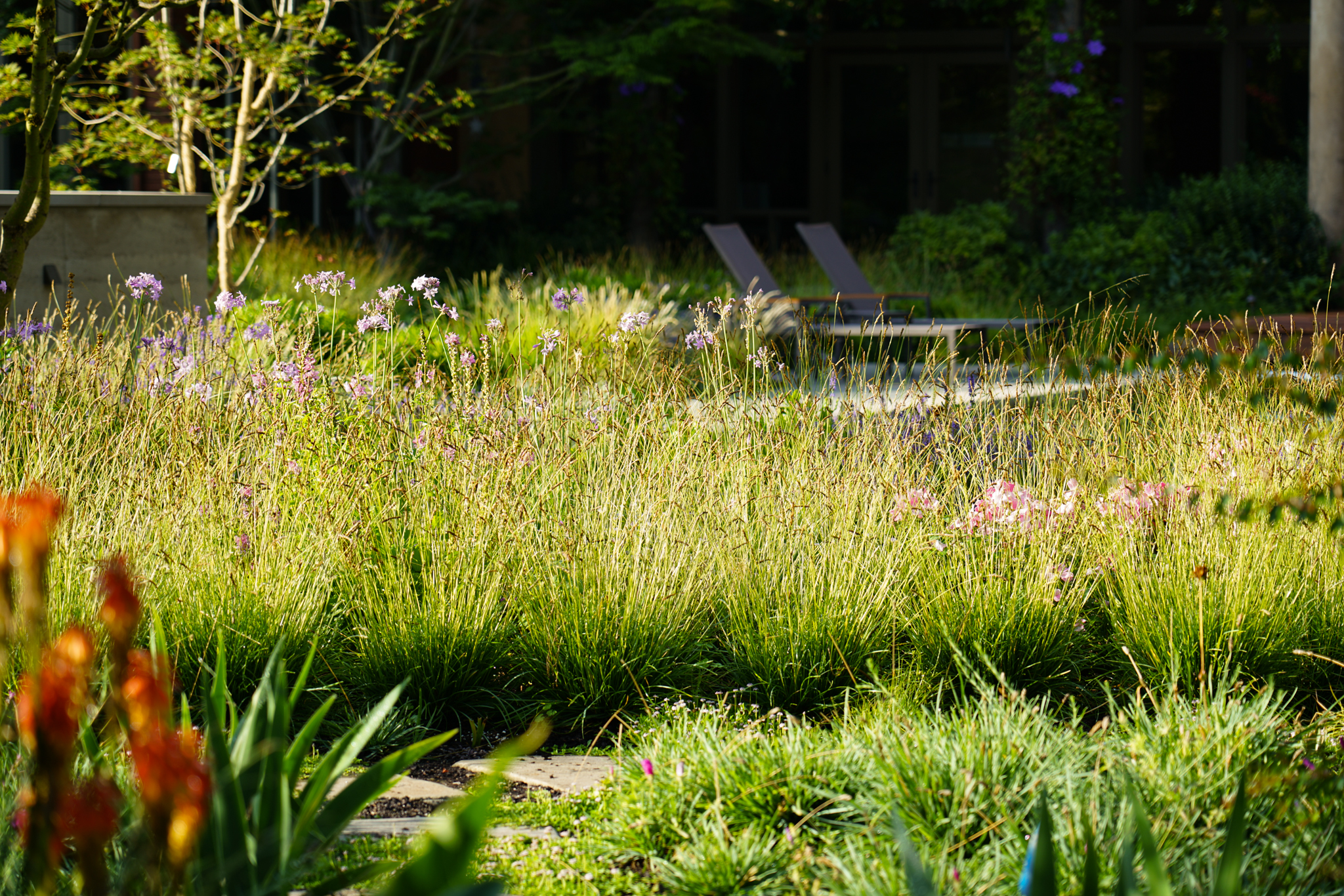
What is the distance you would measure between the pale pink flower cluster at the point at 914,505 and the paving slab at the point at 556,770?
3.42 feet

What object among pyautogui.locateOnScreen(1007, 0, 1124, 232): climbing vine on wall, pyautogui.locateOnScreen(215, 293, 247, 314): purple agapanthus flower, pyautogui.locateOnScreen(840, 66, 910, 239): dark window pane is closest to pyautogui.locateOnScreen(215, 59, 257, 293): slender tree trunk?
pyautogui.locateOnScreen(215, 293, 247, 314): purple agapanthus flower

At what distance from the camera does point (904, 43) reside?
641 inches

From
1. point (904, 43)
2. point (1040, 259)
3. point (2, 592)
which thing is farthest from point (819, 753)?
point (904, 43)

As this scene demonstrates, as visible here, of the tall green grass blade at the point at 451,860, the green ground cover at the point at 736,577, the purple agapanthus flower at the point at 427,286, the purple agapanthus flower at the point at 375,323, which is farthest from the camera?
the purple agapanthus flower at the point at 427,286

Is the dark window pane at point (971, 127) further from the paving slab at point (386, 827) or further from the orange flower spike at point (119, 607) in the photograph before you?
the orange flower spike at point (119, 607)

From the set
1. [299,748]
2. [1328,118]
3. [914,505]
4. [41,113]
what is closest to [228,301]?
[41,113]

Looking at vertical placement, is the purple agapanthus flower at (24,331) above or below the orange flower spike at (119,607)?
above

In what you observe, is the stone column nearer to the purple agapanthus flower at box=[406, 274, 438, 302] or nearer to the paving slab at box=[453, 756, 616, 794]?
the purple agapanthus flower at box=[406, 274, 438, 302]

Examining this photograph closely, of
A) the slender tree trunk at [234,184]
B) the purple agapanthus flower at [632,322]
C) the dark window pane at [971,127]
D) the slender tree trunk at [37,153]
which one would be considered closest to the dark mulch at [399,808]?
the slender tree trunk at [37,153]

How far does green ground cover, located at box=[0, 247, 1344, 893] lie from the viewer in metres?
2.44

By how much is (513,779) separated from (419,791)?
0.22 metres

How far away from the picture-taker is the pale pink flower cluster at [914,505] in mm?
3504

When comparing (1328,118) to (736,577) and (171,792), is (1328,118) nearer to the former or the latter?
(736,577)

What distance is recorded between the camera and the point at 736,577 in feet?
10.9
